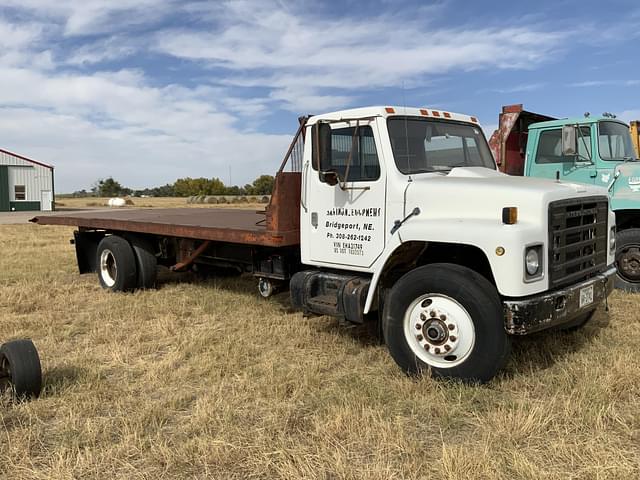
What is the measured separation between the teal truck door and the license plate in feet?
10.6

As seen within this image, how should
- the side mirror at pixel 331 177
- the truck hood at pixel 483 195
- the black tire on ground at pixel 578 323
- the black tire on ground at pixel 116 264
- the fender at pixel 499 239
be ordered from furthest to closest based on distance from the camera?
the black tire on ground at pixel 116 264 → the black tire on ground at pixel 578 323 → the side mirror at pixel 331 177 → the truck hood at pixel 483 195 → the fender at pixel 499 239

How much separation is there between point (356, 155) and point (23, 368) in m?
3.15

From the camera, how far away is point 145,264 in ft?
28.2

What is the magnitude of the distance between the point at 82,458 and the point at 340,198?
2.98 meters

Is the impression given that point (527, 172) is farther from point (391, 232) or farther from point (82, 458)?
point (82, 458)

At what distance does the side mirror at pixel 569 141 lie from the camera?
279 inches

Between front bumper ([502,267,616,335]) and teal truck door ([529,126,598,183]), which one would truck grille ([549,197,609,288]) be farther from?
teal truck door ([529,126,598,183])

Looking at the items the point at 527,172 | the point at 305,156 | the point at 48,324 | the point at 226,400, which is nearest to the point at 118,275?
the point at 48,324

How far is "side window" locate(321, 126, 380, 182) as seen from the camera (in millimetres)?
5117

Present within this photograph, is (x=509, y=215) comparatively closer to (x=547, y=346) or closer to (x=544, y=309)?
(x=544, y=309)

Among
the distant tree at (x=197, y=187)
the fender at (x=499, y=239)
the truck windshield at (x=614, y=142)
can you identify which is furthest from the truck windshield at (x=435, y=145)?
the distant tree at (x=197, y=187)

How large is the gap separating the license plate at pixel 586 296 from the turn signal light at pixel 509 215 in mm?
915

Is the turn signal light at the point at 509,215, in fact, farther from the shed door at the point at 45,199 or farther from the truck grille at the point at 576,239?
the shed door at the point at 45,199

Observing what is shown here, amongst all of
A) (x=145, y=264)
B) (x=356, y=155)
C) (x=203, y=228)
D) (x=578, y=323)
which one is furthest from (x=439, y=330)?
(x=145, y=264)
